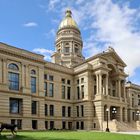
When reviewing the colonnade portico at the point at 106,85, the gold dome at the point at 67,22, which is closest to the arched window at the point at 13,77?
the colonnade portico at the point at 106,85

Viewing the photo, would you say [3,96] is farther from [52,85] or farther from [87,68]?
[87,68]

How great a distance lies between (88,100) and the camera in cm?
7556

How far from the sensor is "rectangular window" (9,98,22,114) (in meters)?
61.6

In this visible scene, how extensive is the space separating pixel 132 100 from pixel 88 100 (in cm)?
3169

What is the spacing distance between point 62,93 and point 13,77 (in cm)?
1977

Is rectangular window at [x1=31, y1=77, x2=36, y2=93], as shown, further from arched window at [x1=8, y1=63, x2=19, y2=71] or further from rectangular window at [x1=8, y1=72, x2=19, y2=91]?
arched window at [x1=8, y1=63, x2=19, y2=71]

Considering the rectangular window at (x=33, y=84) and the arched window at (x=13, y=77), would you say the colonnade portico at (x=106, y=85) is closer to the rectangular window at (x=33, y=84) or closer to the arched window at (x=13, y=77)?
the rectangular window at (x=33, y=84)

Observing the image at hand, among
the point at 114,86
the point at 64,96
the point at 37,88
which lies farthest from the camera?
the point at 114,86

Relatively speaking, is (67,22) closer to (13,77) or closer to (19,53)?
(19,53)

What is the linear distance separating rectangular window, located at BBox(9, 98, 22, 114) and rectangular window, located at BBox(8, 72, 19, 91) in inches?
102

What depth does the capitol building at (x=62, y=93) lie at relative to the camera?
6203 cm

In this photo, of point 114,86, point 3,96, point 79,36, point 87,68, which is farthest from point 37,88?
point 79,36

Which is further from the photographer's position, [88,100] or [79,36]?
[79,36]

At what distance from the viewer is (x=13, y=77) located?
63031 millimetres
